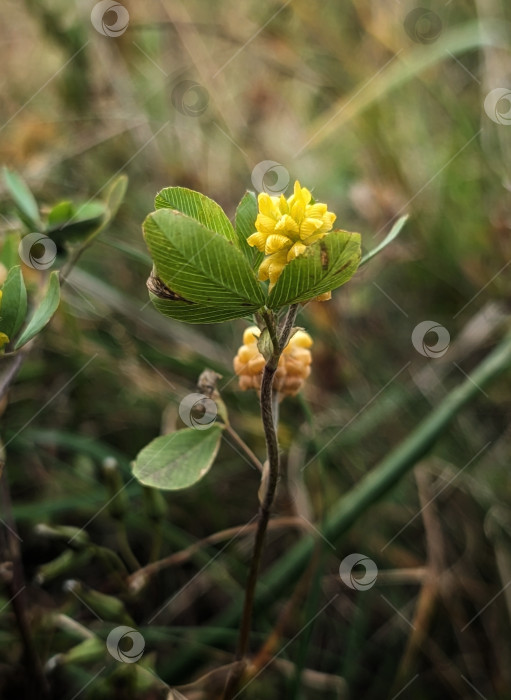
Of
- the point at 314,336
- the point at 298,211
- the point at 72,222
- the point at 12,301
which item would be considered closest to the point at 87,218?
the point at 72,222

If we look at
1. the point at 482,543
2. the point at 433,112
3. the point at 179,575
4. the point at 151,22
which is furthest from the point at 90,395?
the point at 433,112

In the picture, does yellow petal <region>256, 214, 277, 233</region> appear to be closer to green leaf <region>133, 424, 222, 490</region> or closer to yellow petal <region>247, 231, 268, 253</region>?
yellow petal <region>247, 231, 268, 253</region>

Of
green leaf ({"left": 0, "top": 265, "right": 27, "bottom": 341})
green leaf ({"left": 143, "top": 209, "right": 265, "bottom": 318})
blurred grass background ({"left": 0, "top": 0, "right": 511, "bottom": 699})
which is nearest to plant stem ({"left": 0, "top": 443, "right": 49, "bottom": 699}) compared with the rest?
blurred grass background ({"left": 0, "top": 0, "right": 511, "bottom": 699})

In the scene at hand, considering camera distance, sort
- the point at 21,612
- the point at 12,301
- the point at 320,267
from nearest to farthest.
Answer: the point at 320,267 < the point at 12,301 < the point at 21,612

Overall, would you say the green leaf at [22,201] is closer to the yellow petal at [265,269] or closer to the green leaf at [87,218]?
the green leaf at [87,218]

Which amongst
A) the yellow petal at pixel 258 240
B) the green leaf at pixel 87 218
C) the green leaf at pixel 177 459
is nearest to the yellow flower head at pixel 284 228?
the yellow petal at pixel 258 240

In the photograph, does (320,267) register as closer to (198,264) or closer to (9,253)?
(198,264)
